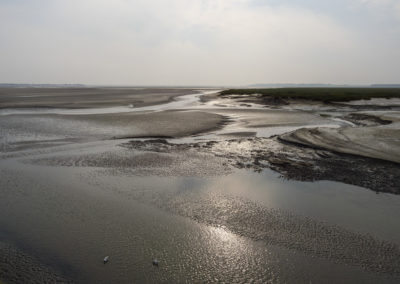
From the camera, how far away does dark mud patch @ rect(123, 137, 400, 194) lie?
11.3m

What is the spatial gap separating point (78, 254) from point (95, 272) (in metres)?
0.84

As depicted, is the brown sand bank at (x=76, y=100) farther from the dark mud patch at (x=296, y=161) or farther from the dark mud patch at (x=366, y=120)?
the dark mud patch at (x=296, y=161)

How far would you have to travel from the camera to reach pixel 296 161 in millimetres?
13484

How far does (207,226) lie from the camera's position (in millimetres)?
7734

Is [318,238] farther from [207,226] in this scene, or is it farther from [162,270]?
[162,270]

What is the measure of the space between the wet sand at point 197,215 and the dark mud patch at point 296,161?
8 centimetres

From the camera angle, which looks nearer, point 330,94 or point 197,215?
point 197,215

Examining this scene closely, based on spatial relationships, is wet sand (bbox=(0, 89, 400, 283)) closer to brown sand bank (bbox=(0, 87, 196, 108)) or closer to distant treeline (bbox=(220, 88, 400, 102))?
brown sand bank (bbox=(0, 87, 196, 108))

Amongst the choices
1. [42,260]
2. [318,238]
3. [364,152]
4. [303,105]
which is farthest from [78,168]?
[303,105]

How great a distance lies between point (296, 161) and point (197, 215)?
698cm

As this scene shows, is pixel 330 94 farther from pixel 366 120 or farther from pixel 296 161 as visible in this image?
pixel 296 161

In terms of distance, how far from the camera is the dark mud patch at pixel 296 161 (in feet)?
37.2

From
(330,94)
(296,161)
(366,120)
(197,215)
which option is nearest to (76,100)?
(366,120)

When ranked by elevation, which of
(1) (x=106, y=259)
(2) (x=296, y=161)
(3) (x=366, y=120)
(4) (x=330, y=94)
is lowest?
(1) (x=106, y=259)
